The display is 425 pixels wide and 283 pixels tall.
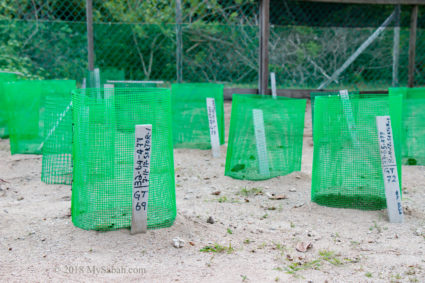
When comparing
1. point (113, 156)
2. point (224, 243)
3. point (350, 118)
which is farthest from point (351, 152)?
point (113, 156)

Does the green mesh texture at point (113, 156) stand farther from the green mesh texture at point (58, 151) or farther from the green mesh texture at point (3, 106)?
the green mesh texture at point (3, 106)

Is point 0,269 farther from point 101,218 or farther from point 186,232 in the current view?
point 186,232

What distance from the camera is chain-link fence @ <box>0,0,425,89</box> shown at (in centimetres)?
938

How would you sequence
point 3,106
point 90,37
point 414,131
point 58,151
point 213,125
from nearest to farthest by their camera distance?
1. point 58,151
2. point 414,131
3. point 213,125
4. point 3,106
5. point 90,37

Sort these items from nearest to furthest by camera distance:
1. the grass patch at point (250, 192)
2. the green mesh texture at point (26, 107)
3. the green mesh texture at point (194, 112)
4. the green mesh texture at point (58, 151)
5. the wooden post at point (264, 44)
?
the grass patch at point (250, 192), the green mesh texture at point (58, 151), the green mesh texture at point (26, 107), the green mesh texture at point (194, 112), the wooden post at point (264, 44)

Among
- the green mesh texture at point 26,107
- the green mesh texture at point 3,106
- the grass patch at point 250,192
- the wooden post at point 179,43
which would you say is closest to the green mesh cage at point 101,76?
the wooden post at point 179,43

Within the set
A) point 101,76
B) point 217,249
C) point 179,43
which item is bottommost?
point 217,249

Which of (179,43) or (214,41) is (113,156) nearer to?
(179,43)

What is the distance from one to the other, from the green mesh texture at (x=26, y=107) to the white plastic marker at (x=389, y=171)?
407cm

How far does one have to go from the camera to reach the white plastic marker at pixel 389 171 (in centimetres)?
411

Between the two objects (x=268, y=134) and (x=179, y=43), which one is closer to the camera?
(x=268, y=134)

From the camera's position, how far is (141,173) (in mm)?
3482

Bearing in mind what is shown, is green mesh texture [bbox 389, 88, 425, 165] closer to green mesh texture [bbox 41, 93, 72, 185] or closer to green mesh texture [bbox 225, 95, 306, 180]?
green mesh texture [bbox 225, 95, 306, 180]

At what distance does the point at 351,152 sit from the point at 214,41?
5900 mm
